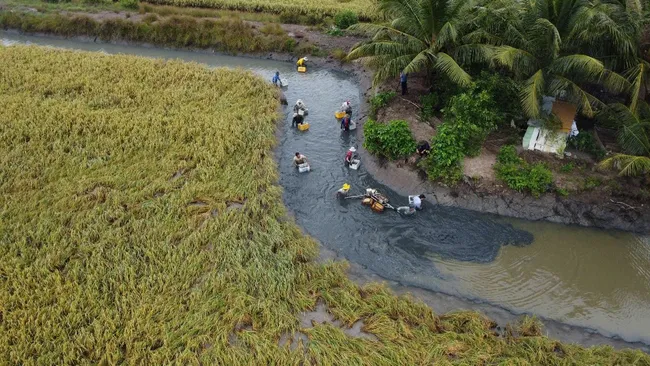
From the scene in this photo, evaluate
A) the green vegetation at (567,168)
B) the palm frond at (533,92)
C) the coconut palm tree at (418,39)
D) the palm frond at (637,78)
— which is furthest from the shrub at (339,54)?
the palm frond at (637,78)

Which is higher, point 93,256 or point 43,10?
point 43,10

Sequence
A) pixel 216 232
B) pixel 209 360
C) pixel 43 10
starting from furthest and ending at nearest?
pixel 43 10, pixel 216 232, pixel 209 360

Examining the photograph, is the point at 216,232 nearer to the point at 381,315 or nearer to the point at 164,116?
the point at 381,315

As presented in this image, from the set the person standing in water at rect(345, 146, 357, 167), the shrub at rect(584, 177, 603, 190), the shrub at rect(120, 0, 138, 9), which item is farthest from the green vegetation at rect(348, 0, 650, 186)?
the shrub at rect(120, 0, 138, 9)

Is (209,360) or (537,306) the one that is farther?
(537,306)

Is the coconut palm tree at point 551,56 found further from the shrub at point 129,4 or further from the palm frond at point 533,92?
the shrub at point 129,4

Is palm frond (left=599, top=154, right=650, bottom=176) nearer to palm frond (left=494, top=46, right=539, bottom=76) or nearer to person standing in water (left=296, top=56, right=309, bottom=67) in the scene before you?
palm frond (left=494, top=46, right=539, bottom=76)

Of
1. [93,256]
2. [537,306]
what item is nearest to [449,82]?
[537,306]
